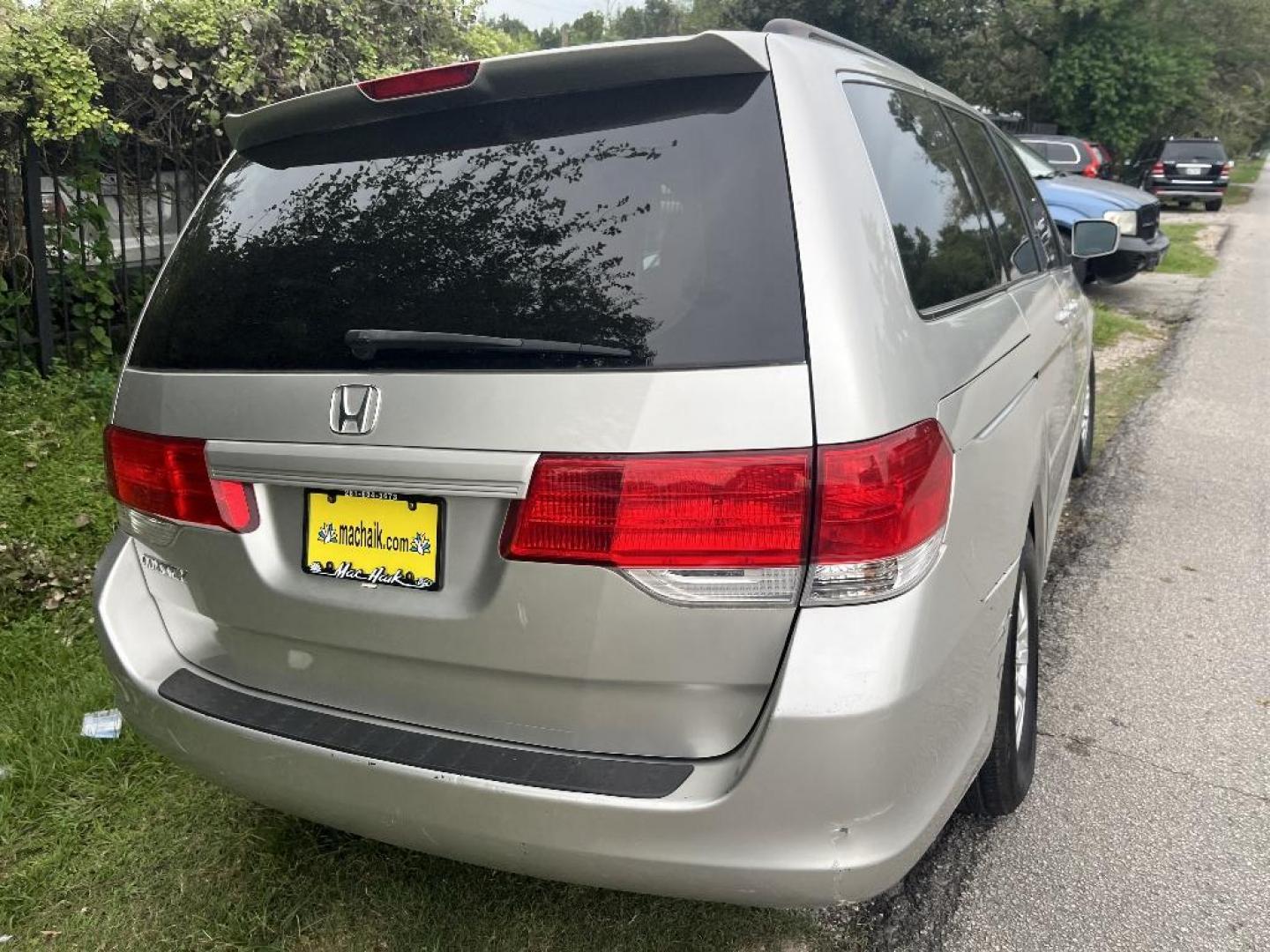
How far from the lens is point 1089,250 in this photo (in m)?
4.54

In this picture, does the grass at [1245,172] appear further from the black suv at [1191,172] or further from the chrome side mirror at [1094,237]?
the chrome side mirror at [1094,237]

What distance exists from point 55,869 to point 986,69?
1205 inches

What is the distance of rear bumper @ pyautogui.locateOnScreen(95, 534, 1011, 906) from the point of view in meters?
1.66

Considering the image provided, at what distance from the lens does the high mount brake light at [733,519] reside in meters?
1.63

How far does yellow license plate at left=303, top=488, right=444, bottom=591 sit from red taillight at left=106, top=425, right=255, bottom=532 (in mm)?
159

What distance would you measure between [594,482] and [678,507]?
0.14 meters

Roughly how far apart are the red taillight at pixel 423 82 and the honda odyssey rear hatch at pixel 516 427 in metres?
0.04

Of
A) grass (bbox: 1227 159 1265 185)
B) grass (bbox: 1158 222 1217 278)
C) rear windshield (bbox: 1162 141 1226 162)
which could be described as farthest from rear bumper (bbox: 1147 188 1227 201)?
grass (bbox: 1227 159 1265 185)

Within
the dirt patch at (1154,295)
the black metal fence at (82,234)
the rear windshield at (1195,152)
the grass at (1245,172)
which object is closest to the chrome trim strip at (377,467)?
the black metal fence at (82,234)

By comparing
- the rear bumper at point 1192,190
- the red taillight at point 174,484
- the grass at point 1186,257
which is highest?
the red taillight at point 174,484

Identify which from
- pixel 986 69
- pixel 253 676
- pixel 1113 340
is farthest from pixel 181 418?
pixel 986 69

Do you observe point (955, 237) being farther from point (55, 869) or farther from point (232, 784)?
point (55, 869)

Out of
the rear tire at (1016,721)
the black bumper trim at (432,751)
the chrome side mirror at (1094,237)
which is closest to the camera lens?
the black bumper trim at (432,751)

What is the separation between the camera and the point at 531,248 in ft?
6.01
